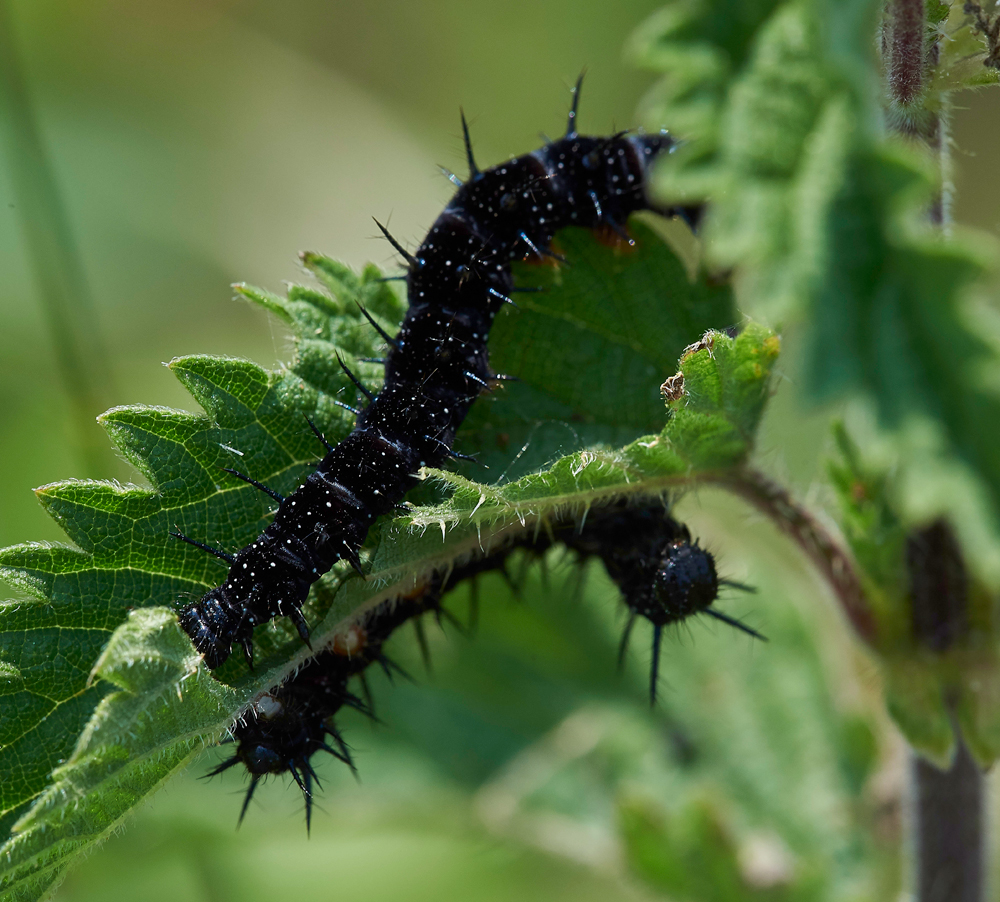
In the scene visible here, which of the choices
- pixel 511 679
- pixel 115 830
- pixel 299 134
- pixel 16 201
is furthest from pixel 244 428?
pixel 299 134

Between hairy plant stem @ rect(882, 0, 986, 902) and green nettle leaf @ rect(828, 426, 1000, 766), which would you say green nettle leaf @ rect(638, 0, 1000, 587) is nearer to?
hairy plant stem @ rect(882, 0, 986, 902)

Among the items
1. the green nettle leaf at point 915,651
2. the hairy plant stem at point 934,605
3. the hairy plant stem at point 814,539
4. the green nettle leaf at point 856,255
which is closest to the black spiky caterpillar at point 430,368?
the hairy plant stem at point 814,539

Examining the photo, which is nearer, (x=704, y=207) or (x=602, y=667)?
(x=704, y=207)

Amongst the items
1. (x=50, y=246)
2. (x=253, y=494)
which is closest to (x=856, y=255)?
(x=253, y=494)

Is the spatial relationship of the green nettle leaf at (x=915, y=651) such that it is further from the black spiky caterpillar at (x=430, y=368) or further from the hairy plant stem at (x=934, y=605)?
Result: the black spiky caterpillar at (x=430, y=368)

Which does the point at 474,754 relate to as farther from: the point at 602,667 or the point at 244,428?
the point at 244,428

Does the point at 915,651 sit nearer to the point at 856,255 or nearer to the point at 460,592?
the point at 856,255

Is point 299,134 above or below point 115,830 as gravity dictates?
above
